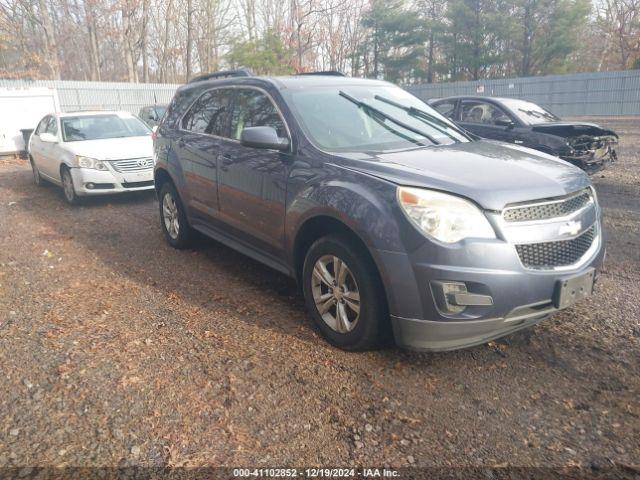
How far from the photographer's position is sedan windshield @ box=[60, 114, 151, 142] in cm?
903

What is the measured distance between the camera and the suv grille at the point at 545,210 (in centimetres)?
284

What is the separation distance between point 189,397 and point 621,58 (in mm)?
44514

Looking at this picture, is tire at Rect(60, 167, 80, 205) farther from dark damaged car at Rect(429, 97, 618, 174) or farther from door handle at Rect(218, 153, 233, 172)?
dark damaged car at Rect(429, 97, 618, 174)

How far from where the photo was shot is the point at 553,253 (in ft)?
9.53

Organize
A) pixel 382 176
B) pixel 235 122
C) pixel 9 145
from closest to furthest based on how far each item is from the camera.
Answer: pixel 382 176, pixel 235 122, pixel 9 145

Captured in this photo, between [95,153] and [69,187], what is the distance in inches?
33.0

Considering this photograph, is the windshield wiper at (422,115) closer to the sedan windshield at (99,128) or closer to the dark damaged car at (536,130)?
the dark damaged car at (536,130)

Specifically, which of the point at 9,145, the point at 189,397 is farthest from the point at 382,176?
the point at 9,145

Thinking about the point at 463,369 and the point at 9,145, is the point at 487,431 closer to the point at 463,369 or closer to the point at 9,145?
the point at 463,369

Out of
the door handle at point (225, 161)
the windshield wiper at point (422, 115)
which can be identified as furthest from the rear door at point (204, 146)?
the windshield wiper at point (422, 115)

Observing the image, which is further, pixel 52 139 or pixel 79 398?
pixel 52 139

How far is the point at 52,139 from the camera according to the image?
30.0 ft

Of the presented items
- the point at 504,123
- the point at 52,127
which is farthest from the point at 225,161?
the point at 52,127

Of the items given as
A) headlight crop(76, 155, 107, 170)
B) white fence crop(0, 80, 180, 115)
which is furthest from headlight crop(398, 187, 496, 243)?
white fence crop(0, 80, 180, 115)
